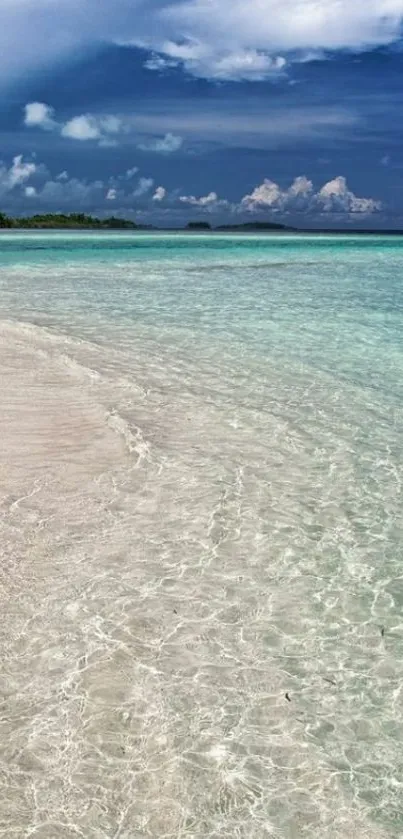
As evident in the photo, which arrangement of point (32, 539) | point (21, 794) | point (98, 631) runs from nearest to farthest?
point (21, 794) < point (98, 631) < point (32, 539)

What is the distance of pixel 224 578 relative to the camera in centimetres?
365

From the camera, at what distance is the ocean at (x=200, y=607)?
232cm

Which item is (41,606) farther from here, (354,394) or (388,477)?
(354,394)

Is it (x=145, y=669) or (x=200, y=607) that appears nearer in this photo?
(x=145, y=669)

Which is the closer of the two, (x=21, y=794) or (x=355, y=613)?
(x=21, y=794)

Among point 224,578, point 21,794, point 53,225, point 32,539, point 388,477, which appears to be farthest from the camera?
point 53,225

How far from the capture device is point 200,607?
3.38 m

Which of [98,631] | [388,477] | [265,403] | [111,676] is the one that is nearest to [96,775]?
Result: [111,676]

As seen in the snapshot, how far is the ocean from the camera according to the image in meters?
2.32

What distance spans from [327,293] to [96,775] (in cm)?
1643

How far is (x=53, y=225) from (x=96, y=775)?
467ft

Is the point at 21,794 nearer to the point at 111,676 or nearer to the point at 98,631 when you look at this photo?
the point at 111,676

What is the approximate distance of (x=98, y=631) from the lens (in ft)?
10.3

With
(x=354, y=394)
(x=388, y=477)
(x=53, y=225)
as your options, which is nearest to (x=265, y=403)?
(x=354, y=394)
